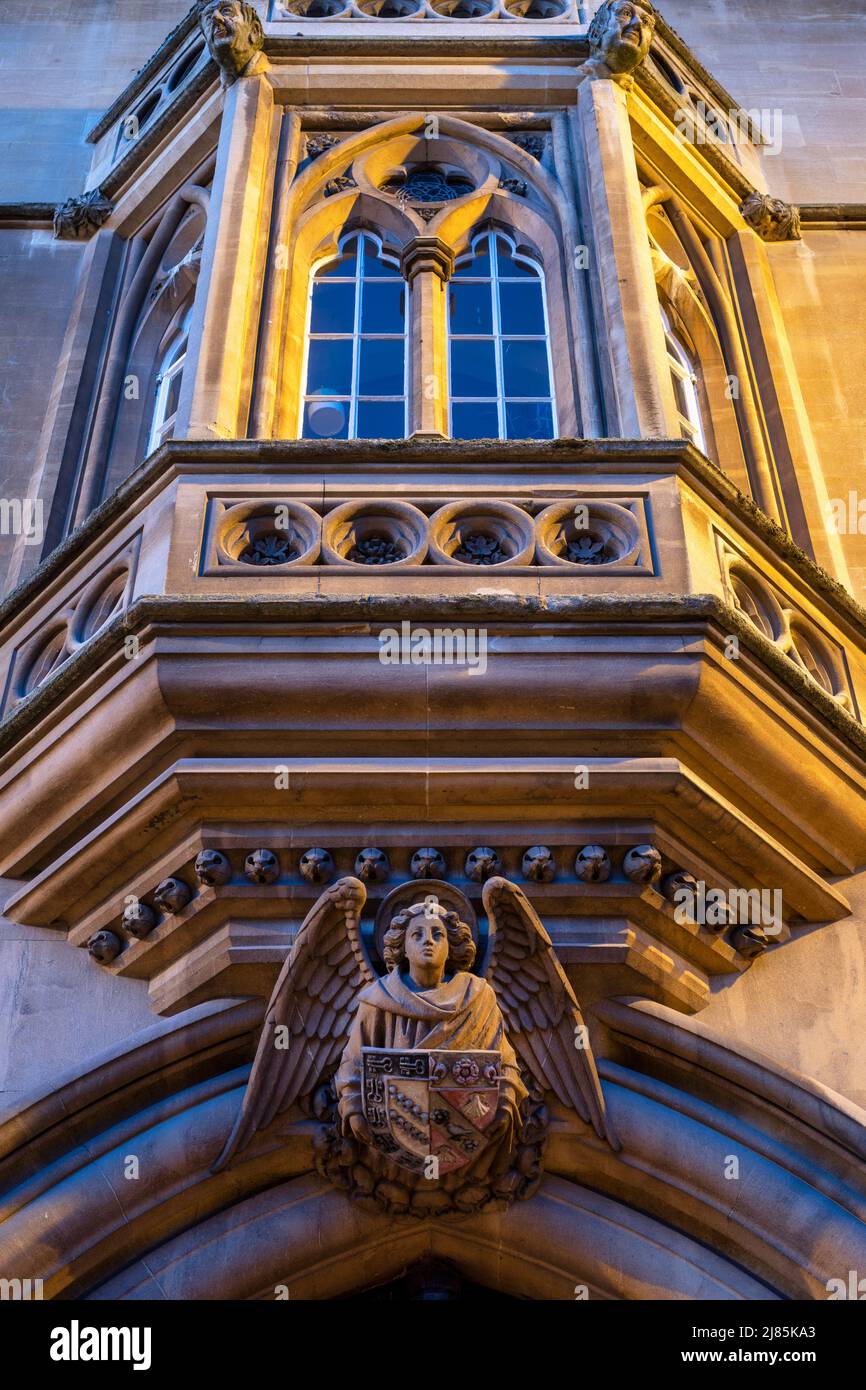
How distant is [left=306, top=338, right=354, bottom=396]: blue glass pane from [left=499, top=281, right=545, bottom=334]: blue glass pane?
0.85m

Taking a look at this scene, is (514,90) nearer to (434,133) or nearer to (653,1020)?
(434,133)

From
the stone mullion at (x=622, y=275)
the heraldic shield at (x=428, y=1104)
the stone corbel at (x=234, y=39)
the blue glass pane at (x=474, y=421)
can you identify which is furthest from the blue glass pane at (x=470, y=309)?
the heraldic shield at (x=428, y=1104)

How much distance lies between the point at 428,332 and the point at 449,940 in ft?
12.2

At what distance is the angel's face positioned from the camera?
6.05 m

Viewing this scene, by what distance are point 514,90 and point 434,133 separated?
511 millimetres

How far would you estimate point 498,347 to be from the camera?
29.6 feet

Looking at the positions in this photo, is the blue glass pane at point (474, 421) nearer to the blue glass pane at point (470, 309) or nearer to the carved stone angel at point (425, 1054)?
the blue glass pane at point (470, 309)

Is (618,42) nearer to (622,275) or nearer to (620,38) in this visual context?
(620,38)

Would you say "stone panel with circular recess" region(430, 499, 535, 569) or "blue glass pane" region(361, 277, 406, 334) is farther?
"blue glass pane" region(361, 277, 406, 334)

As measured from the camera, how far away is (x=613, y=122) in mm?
9469

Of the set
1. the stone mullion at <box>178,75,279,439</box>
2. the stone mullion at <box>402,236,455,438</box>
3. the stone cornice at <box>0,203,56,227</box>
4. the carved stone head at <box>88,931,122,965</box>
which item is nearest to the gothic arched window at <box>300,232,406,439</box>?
the stone mullion at <box>402,236,455,438</box>

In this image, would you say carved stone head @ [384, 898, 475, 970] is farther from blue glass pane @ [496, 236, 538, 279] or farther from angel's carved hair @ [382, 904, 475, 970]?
blue glass pane @ [496, 236, 538, 279]

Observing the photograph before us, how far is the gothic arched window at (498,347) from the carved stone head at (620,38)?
46.3 inches
